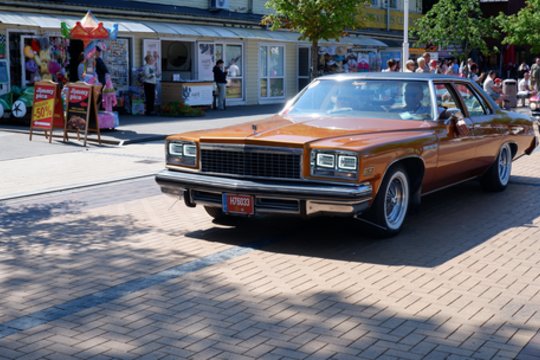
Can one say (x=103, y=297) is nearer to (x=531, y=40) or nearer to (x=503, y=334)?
(x=503, y=334)

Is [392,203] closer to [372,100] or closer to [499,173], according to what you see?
[372,100]

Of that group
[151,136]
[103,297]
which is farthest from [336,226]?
[151,136]

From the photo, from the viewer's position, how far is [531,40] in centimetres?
3512

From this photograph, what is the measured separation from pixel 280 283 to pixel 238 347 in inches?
54.8

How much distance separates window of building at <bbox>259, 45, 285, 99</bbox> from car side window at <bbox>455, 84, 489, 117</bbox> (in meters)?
20.5

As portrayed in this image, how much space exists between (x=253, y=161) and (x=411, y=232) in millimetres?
1851

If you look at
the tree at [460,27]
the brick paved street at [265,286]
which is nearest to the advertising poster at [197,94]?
the tree at [460,27]

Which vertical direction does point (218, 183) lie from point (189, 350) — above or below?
above

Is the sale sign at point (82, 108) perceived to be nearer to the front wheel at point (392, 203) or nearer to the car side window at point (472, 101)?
the car side window at point (472, 101)

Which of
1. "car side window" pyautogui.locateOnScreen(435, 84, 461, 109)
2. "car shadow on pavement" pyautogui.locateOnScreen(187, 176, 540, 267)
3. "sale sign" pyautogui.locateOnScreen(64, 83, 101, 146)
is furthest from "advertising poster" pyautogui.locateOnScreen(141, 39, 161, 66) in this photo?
"car side window" pyautogui.locateOnScreen(435, 84, 461, 109)

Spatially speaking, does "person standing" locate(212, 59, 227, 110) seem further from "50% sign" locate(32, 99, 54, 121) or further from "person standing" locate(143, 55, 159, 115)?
"50% sign" locate(32, 99, 54, 121)

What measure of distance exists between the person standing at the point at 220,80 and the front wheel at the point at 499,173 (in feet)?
54.6

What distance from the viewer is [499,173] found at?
32.7 feet

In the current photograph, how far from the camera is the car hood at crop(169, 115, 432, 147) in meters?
6.95
